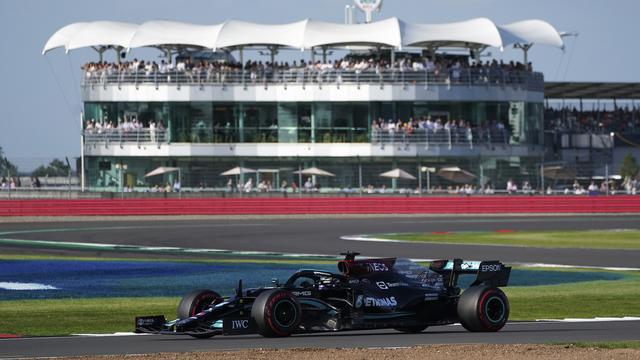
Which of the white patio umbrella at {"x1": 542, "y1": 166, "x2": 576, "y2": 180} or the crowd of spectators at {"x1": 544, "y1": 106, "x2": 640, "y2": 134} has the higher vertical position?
the crowd of spectators at {"x1": 544, "y1": 106, "x2": 640, "y2": 134}

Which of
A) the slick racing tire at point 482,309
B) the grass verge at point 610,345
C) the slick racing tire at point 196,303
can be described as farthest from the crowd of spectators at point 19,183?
the grass verge at point 610,345

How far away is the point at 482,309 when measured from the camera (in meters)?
17.8

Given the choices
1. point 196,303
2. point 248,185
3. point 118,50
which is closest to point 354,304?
point 196,303

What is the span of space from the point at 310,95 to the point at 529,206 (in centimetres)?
1833

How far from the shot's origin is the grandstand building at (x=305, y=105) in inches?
2881

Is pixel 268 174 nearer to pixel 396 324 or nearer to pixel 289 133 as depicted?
pixel 289 133

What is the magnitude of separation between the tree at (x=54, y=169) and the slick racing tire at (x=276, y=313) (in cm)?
4562

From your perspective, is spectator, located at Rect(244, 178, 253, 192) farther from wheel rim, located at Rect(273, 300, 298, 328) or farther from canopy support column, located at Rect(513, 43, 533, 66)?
wheel rim, located at Rect(273, 300, 298, 328)

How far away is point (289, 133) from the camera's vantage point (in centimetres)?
7469

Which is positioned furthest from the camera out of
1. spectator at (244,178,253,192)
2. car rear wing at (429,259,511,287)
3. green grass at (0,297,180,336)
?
spectator at (244,178,253,192)

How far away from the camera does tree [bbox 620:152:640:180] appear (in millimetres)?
81519

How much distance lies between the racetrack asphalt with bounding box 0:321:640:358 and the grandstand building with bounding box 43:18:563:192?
52.9 m

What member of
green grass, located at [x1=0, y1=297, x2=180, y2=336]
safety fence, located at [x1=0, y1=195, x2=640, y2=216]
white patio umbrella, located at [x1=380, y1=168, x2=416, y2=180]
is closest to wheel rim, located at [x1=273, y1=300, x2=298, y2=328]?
green grass, located at [x1=0, y1=297, x2=180, y2=336]

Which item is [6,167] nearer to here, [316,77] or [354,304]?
[316,77]
